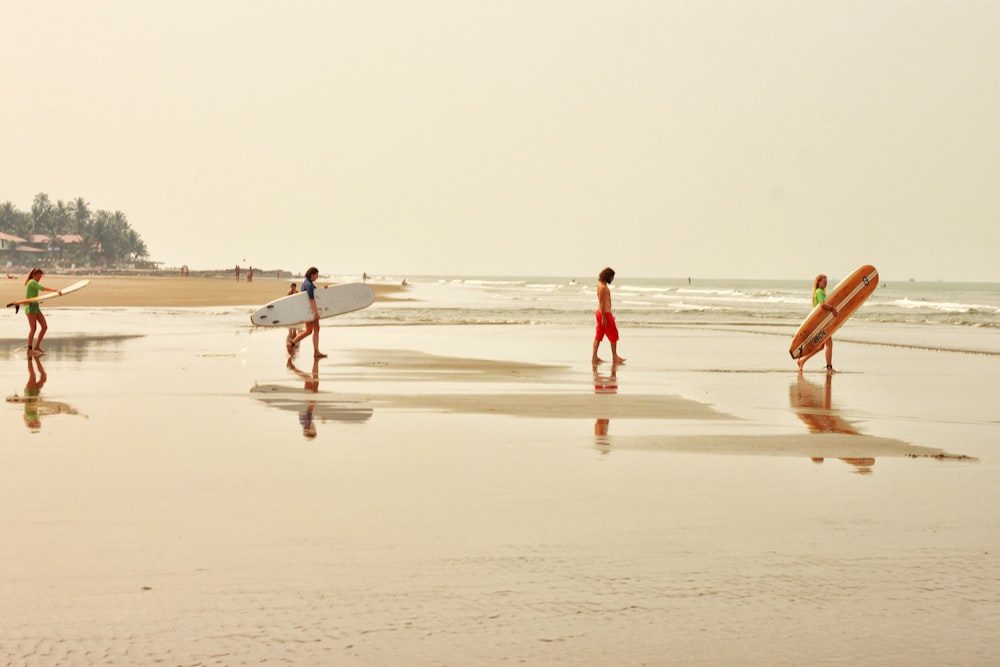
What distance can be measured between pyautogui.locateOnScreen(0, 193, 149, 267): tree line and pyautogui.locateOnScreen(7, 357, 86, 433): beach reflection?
162 meters

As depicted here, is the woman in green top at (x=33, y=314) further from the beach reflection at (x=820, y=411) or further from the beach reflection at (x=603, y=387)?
the beach reflection at (x=820, y=411)

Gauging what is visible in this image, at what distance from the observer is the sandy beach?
14.6 feet

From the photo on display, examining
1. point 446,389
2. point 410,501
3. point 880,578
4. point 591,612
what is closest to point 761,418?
point 446,389

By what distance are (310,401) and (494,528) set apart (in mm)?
7098

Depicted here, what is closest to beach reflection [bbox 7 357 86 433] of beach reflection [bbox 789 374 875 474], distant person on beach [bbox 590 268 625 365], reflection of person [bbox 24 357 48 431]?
reflection of person [bbox 24 357 48 431]

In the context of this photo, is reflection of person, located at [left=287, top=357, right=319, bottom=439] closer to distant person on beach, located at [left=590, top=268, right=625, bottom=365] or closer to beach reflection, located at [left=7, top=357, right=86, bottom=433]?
beach reflection, located at [left=7, top=357, right=86, bottom=433]

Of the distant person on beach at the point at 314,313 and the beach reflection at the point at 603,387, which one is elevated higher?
the distant person on beach at the point at 314,313

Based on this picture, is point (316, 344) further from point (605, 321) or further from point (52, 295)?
point (52, 295)

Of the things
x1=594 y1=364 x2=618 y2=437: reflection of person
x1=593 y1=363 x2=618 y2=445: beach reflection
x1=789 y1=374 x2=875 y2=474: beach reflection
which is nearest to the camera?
x1=789 y1=374 x2=875 y2=474: beach reflection

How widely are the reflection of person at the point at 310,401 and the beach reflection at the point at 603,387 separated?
2726 mm

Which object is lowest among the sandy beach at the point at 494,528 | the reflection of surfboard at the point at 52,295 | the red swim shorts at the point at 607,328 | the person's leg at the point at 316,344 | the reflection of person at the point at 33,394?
the reflection of person at the point at 33,394

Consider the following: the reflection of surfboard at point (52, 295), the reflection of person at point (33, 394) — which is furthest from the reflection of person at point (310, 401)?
the reflection of surfboard at point (52, 295)

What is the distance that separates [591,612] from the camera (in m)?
4.79

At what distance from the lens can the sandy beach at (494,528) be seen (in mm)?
4461
